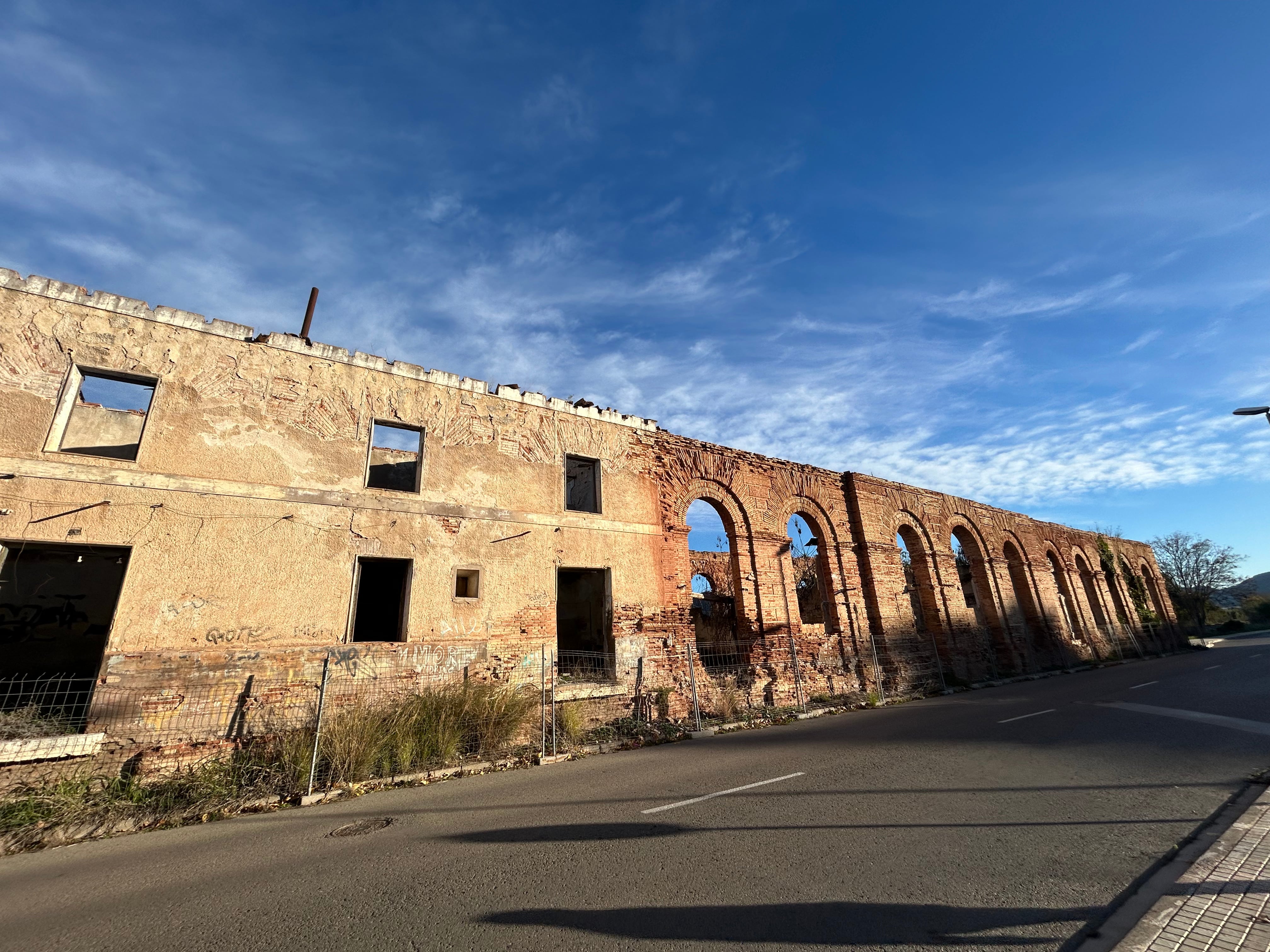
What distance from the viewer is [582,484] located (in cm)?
1583

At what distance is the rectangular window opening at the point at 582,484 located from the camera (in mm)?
12984

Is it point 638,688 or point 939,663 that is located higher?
point 939,663

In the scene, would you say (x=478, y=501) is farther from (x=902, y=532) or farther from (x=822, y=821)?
(x=902, y=532)

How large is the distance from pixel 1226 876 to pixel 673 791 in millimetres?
4613

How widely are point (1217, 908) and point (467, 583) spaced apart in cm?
1011

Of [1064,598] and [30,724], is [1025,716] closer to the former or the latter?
[30,724]

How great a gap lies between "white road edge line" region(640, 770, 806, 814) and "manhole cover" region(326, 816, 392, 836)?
2795 mm

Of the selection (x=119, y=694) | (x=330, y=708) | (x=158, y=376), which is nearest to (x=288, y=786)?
(x=330, y=708)

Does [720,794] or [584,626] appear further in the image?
[584,626]

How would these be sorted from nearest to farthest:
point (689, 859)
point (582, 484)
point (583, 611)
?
point (689, 859), point (583, 611), point (582, 484)

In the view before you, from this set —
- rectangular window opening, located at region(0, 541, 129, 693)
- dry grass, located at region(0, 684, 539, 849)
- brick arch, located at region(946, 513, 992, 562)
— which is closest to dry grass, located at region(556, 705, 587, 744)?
dry grass, located at region(0, 684, 539, 849)

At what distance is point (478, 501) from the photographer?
1126cm

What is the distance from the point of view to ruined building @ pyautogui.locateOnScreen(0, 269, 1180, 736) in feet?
27.1

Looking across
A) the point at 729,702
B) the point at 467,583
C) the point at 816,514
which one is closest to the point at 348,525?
the point at 467,583
